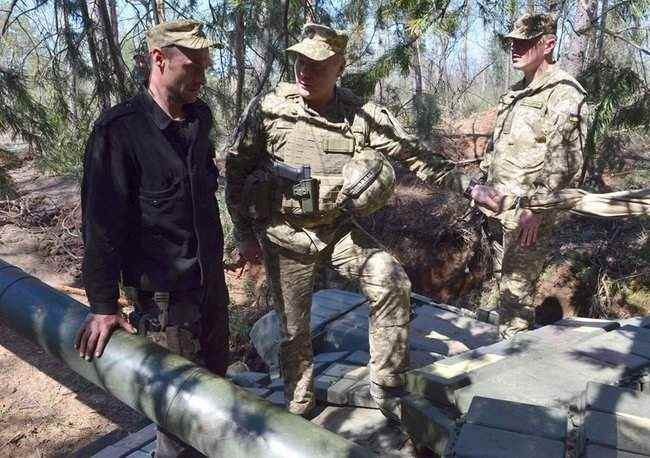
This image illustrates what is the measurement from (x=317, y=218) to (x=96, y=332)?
1.25m

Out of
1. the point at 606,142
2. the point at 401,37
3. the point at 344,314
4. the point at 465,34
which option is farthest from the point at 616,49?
the point at 344,314

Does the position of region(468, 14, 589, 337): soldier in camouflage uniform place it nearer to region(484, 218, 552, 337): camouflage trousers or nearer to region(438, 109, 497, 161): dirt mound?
region(484, 218, 552, 337): camouflage trousers

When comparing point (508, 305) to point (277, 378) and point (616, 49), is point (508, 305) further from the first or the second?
point (616, 49)

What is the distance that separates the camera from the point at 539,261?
4.16 metres

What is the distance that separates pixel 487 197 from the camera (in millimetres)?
3191

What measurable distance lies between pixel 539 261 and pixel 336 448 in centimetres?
279

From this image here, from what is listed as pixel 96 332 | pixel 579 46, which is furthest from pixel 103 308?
pixel 579 46

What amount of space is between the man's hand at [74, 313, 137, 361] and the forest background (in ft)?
6.47

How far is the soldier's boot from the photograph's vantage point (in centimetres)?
297

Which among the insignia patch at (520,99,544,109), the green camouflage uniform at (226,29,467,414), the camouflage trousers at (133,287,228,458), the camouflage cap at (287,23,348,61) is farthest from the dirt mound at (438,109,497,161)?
the camouflage trousers at (133,287,228,458)

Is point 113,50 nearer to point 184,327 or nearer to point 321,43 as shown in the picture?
point 321,43

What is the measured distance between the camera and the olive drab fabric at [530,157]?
12.6ft

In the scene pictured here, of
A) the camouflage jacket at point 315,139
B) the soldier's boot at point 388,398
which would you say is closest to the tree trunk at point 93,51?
the camouflage jacket at point 315,139

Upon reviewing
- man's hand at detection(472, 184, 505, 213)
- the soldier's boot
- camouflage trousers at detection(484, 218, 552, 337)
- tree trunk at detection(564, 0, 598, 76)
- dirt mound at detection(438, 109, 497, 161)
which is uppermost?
tree trunk at detection(564, 0, 598, 76)
